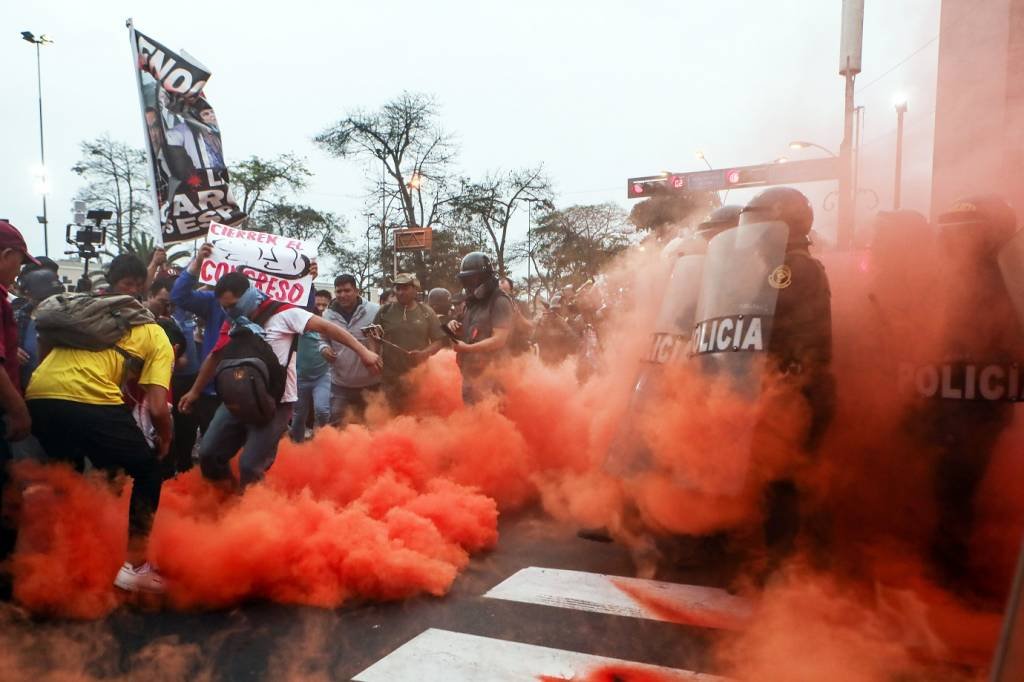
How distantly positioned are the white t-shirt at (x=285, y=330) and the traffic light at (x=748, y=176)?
5.80m

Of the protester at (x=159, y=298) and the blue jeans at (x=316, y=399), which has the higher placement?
the protester at (x=159, y=298)

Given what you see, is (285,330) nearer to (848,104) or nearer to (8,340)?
(8,340)

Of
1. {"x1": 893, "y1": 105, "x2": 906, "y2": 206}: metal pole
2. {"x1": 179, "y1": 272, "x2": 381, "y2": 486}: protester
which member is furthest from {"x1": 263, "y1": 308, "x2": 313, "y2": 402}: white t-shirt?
{"x1": 893, "y1": 105, "x2": 906, "y2": 206}: metal pole

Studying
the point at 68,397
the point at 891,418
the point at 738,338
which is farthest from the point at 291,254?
the point at 891,418

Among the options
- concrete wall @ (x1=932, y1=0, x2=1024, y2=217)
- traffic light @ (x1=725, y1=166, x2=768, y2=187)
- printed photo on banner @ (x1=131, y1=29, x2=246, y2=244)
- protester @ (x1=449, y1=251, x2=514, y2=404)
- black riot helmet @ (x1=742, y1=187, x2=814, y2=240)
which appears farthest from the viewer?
traffic light @ (x1=725, y1=166, x2=768, y2=187)

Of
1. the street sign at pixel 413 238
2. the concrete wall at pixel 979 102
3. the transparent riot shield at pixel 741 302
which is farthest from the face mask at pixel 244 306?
the street sign at pixel 413 238

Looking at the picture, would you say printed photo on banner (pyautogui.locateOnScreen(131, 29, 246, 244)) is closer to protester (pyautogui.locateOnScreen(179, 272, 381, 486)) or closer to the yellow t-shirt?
protester (pyautogui.locateOnScreen(179, 272, 381, 486))

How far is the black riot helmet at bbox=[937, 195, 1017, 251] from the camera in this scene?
3840mm

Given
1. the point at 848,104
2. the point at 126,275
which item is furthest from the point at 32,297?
the point at 848,104

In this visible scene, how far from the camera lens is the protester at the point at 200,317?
5578 millimetres

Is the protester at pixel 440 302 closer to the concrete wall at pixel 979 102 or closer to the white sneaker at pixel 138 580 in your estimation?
the concrete wall at pixel 979 102

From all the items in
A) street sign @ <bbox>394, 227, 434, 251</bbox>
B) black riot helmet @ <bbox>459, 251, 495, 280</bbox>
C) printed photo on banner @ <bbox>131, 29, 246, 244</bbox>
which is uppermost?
street sign @ <bbox>394, 227, 434, 251</bbox>

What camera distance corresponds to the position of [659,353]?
4512 millimetres

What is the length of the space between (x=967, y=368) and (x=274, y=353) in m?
4.06
